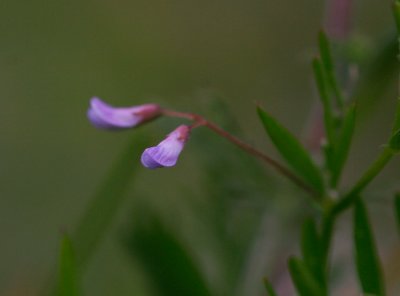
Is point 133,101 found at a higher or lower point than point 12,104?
lower

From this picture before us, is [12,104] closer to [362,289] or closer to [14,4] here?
[14,4]

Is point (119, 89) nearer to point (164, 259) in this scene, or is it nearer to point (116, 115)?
point (164, 259)

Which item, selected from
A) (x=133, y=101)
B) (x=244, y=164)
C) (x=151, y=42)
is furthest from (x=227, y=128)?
(x=151, y=42)

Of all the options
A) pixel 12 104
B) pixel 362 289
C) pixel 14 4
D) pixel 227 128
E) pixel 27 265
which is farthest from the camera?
pixel 14 4

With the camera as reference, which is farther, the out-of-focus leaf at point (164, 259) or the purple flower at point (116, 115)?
the out-of-focus leaf at point (164, 259)

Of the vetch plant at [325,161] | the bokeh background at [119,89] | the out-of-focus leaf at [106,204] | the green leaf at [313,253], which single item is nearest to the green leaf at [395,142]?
the vetch plant at [325,161]

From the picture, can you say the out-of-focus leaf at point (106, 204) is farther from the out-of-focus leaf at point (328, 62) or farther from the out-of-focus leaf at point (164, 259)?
the out-of-focus leaf at point (328, 62)

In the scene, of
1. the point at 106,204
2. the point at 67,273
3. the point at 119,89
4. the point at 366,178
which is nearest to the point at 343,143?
the point at 366,178
